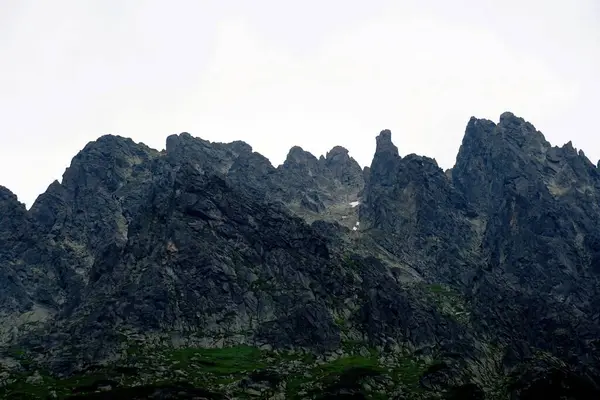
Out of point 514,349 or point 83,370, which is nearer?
point 83,370

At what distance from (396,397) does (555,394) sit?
1512 inches

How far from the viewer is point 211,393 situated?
153000 millimetres

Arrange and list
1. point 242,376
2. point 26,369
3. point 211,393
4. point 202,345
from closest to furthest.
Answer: point 211,393, point 242,376, point 26,369, point 202,345

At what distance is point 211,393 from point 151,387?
14819mm

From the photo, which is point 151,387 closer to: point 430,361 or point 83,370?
point 83,370

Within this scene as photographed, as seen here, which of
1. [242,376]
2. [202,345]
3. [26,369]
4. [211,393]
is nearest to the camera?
[211,393]

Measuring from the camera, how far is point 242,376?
167 meters

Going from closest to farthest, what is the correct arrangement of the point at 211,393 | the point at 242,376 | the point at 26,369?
the point at 211,393, the point at 242,376, the point at 26,369

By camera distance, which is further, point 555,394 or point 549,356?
point 549,356

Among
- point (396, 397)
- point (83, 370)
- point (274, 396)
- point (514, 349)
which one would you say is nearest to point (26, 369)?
point (83, 370)

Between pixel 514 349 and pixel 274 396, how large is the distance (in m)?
77.4

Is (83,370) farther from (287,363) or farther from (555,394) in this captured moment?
(555,394)

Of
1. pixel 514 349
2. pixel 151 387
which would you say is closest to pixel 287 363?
pixel 151 387

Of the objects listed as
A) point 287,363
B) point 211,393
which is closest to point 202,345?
point 287,363
